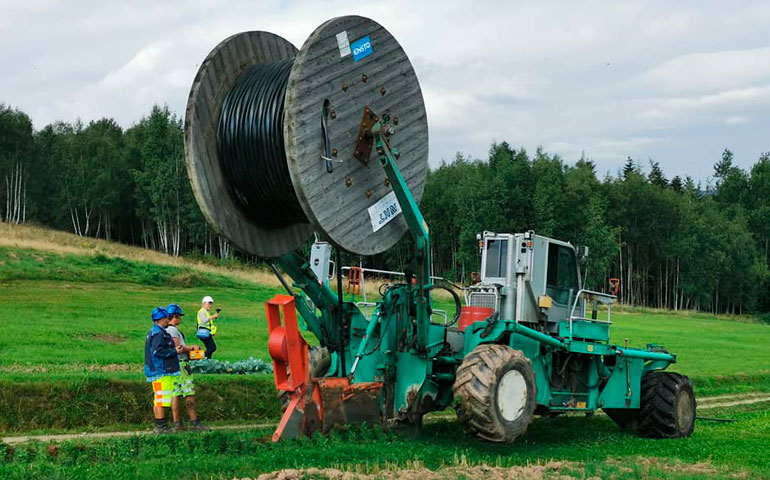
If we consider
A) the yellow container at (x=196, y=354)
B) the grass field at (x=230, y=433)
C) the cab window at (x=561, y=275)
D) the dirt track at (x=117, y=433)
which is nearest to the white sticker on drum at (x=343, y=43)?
the grass field at (x=230, y=433)

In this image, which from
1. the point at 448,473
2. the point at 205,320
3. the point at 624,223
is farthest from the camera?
the point at 624,223

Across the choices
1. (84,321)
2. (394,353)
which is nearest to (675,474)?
(394,353)

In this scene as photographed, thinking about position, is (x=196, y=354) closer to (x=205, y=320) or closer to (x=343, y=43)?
(x=205, y=320)

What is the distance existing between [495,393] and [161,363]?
4902 millimetres

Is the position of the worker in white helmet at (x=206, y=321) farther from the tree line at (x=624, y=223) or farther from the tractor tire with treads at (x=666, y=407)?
the tree line at (x=624, y=223)

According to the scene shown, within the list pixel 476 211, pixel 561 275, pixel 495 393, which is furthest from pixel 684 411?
pixel 476 211

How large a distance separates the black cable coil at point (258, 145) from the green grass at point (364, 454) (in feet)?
9.61

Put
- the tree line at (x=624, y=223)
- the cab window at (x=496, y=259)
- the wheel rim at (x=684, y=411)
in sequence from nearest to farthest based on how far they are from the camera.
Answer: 1. the cab window at (x=496, y=259)
2. the wheel rim at (x=684, y=411)
3. the tree line at (x=624, y=223)

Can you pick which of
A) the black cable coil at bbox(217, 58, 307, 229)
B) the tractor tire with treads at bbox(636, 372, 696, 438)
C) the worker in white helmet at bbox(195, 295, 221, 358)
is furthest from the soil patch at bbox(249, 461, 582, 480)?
the worker in white helmet at bbox(195, 295, 221, 358)

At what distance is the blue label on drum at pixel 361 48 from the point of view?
10125 mm

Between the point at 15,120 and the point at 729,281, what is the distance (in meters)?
70.9

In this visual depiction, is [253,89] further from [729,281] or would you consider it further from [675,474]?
[729,281]

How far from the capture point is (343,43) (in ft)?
32.6

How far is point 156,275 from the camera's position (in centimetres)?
3534
